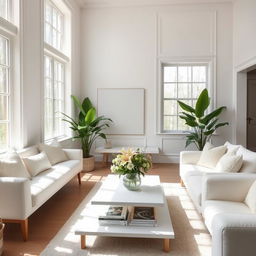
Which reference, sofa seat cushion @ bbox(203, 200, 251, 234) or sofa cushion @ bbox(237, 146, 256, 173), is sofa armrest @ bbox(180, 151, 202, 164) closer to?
sofa cushion @ bbox(237, 146, 256, 173)

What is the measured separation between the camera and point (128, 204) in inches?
98.8

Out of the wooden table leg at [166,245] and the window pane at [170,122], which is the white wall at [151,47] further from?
the wooden table leg at [166,245]

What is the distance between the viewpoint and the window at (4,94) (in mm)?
3512

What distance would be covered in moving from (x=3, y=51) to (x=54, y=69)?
174 centimetres

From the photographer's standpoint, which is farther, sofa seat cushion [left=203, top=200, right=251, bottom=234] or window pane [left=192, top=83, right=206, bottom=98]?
window pane [left=192, top=83, right=206, bottom=98]

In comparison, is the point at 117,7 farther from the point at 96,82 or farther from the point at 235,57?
the point at 235,57

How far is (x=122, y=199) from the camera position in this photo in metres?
2.57

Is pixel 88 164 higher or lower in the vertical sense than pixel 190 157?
lower

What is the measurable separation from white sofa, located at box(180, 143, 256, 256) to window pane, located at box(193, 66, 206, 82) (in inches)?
105

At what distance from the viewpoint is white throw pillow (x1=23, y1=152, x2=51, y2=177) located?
331cm

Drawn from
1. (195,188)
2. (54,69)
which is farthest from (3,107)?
(195,188)

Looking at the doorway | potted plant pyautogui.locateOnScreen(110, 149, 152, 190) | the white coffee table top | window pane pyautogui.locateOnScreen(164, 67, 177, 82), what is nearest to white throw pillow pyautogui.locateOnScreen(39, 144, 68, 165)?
the white coffee table top

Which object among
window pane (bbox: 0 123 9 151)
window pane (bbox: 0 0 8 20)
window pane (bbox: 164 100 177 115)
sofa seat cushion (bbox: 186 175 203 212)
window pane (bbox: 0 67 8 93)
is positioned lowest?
sofa seat cushion (bbox: 186 175 203 212)

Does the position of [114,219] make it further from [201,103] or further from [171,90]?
[171,90]
